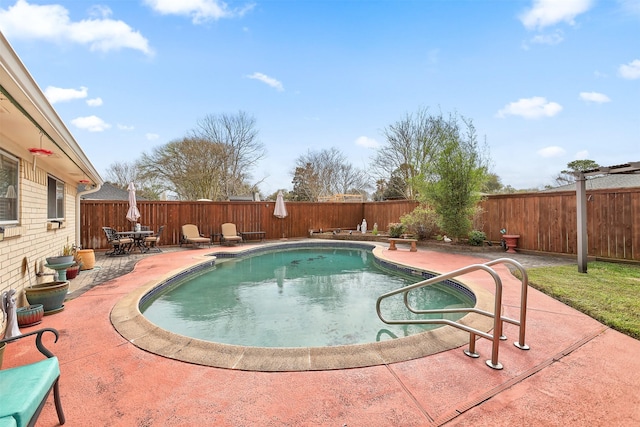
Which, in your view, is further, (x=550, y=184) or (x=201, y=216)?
(x=550, y=184)

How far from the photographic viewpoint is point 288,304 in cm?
543

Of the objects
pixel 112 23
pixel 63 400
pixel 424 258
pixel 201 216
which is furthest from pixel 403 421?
pixel 201 216

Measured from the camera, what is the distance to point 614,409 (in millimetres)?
2066

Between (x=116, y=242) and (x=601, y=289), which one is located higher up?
(x=116, y=242)

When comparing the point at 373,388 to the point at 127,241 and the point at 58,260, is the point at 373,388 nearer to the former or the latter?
the point at 58,260

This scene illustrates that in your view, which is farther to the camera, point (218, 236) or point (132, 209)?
point (218, 236)

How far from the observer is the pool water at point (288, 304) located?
410cm

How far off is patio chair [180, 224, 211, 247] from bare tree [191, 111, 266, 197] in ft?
39.4

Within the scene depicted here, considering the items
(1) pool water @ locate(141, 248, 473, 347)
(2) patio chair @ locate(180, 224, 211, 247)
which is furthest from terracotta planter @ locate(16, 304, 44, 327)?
(2) patio chair @ locate(180, 224, 211, 247)

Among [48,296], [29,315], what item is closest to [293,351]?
[29,315]

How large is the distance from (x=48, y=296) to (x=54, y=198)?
3692 mm

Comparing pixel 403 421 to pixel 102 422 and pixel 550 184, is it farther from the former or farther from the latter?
pixel 550 184

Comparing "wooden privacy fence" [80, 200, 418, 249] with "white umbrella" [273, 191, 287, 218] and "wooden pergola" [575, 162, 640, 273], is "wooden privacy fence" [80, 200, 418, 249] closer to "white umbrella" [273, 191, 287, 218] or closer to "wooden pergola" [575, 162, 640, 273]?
"white umbrella" [273, 191, 287, 218]

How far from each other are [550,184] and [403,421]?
3097 centimetres
